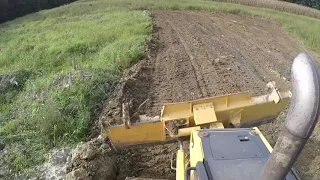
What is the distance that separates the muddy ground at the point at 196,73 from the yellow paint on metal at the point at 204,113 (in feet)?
4.97

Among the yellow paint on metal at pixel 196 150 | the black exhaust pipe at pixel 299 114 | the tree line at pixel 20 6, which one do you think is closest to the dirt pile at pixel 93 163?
the yellow paint on metal at pixel 196 150

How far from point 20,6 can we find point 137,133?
2386 centimetres

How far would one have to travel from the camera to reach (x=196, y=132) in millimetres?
4234

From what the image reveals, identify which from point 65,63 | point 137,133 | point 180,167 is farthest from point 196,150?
point 65,63

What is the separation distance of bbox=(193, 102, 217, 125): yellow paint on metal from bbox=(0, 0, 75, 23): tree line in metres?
22.8

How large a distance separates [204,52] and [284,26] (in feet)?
20.1

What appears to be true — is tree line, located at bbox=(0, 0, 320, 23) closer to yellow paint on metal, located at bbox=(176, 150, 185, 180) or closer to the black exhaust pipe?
yellow paint on metal, located at bbox=(176, 150, 185, 180)

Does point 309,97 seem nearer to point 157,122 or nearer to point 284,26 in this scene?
point 157,122

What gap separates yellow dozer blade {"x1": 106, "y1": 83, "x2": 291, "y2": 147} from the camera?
481cm

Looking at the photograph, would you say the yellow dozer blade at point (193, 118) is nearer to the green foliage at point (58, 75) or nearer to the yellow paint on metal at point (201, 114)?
the yellow paint on metal at point (201, 114)

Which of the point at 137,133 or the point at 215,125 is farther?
the point at 137,133

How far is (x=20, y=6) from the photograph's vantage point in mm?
26344

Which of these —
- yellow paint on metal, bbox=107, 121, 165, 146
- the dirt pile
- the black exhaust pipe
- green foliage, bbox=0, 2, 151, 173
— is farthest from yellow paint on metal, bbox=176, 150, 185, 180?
green foliage, bbox=0, 2, 151, 173

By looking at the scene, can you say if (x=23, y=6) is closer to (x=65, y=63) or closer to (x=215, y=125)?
(x=65, y=63)
